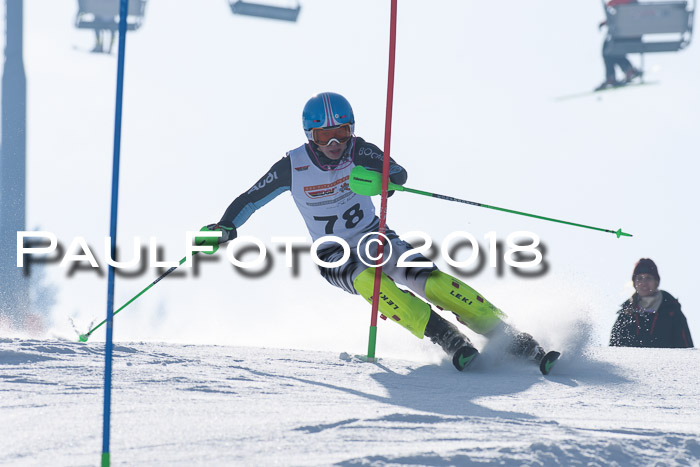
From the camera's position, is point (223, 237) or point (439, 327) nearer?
point (439, 327)

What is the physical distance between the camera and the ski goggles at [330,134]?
18.4 feet

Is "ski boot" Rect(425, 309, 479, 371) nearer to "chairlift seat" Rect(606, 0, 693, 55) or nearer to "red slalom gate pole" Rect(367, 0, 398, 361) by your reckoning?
"red slalom gate pole" Rect(367, 0, 398, 361)

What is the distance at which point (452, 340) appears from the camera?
514 cm

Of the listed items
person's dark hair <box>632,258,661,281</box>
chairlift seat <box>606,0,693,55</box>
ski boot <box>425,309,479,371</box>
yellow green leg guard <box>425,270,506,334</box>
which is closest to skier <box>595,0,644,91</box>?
chairlift seat <box>606,0,693,55</box>

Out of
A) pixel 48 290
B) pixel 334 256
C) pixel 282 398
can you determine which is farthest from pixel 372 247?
pixel 48 290

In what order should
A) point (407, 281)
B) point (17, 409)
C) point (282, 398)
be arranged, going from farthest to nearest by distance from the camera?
point (407, 281) → point (282, 398) → point (17, 409)

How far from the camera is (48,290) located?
33.3m

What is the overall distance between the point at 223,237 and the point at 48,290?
95.7 ft

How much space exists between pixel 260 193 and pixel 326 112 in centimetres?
63

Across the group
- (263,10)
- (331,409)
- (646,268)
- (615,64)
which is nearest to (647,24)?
(615,64)

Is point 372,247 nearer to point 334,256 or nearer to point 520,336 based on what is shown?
point 334,256

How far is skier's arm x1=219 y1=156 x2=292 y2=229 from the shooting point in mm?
5766

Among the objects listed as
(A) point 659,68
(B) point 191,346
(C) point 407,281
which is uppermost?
(A) point 659,68

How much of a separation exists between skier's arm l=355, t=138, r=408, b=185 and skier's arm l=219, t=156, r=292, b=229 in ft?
1.36
